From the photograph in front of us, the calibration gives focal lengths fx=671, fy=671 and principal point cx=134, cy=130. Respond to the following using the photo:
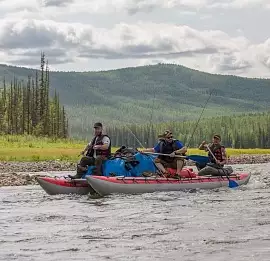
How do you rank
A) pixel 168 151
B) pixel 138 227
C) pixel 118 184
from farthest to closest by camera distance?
pixel 168 151 → pixel 118 184 → pixel 138 227

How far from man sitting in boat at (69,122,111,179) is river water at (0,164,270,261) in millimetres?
1401

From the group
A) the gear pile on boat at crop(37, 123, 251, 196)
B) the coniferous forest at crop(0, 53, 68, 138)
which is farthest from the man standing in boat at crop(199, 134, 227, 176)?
the coniferous forest at crop(0, 53, 68, 138)

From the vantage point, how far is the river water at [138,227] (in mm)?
12180

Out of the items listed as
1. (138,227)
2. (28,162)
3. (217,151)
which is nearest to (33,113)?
(28,162)

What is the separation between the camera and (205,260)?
37.5 feet

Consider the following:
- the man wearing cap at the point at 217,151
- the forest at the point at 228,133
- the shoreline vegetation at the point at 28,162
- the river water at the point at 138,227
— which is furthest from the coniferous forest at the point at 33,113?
the river water at the point at 138,227

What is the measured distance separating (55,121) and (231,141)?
226ft

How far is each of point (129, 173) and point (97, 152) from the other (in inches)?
52.7

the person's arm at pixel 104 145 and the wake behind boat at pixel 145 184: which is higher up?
the person's arm at pixel 104 145

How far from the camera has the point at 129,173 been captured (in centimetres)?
2347

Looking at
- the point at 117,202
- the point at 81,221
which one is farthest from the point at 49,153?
the point at 81,221

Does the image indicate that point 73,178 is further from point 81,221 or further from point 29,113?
point 29,113

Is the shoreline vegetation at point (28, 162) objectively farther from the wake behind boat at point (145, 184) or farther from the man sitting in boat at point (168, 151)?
the wake behind boat at point (145, 184)

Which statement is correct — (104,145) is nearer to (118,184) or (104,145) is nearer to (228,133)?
(118,184)
